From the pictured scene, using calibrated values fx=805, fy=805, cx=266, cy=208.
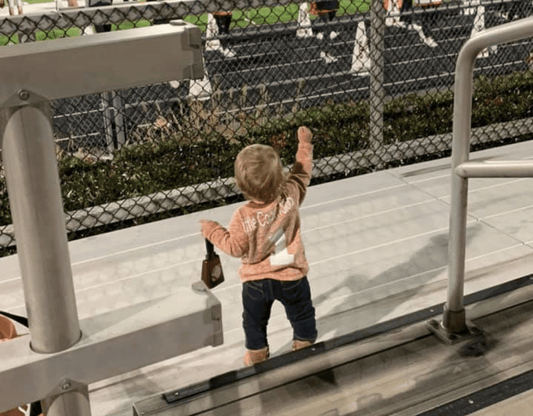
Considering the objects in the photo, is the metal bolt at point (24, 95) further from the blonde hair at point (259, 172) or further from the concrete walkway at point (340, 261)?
the concrete walkway at point (340, 261)

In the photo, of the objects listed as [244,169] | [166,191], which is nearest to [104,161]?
[166,191]

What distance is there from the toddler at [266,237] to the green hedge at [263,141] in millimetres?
2247

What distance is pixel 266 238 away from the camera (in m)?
2.58

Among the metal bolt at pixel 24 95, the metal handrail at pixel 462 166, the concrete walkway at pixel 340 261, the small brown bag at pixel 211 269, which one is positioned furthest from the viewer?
the concrete walkway at pixel 340 261

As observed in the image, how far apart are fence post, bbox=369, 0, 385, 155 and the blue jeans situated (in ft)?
7.60

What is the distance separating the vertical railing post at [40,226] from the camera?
3.39ft

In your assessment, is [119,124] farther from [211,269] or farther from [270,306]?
[211,269]

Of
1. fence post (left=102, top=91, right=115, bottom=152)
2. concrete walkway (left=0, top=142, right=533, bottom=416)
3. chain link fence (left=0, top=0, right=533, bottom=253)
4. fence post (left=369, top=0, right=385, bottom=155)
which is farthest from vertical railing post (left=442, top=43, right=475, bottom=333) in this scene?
fence post (left=102, top=91, right=115, bottom=152)

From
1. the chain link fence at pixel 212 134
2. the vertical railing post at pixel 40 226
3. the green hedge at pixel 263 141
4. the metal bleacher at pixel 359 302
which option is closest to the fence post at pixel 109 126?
the chain link fence at pixel 212 134

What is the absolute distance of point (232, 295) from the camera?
354 centimetres

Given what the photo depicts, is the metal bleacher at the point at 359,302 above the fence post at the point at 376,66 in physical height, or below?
below

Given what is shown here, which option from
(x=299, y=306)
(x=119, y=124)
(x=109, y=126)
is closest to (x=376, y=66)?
(x=119, y=124)

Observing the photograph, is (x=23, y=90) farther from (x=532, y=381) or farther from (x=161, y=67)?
(x=532, y=381)

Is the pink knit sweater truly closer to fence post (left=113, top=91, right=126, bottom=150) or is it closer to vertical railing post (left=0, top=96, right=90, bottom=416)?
vertical railing post (left=0, top=96, right=90, bottom=416)
